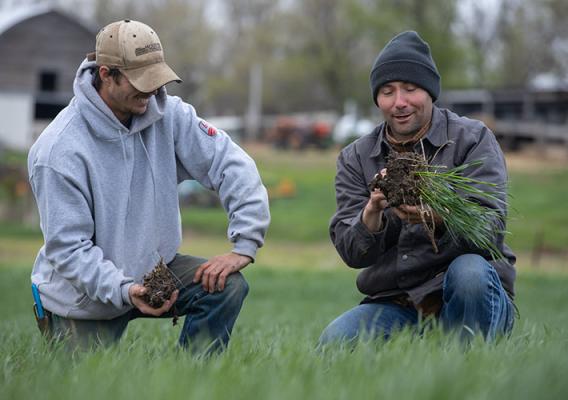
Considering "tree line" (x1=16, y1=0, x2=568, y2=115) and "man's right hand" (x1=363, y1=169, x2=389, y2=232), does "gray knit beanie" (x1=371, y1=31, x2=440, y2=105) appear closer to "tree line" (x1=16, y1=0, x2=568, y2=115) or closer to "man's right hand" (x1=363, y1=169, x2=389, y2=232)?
"man's right hand" (x1=363, y1=169, x2=389, y2=232)

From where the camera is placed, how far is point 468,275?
4656 millimetres

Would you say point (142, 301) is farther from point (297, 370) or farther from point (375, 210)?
point (297, 370)

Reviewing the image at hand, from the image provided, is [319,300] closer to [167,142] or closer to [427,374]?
[167,142]

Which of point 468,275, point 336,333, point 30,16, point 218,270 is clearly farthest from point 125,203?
point 30,16

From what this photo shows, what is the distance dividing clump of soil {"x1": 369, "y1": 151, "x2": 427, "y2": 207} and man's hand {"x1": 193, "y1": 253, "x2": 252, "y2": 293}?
0.82 metres

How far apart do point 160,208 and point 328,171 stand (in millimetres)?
34784

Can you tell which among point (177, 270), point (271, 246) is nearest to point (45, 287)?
point (177, 270)

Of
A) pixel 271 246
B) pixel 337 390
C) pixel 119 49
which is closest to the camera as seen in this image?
pixel 337 390

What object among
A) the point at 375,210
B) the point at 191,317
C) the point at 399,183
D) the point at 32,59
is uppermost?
the point at 399,183

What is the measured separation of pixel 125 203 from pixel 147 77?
2.17 ft

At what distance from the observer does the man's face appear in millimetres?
5145

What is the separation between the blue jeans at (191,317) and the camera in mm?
4984

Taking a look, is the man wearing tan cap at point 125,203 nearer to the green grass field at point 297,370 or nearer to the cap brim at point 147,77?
the cap brim at point 147,77

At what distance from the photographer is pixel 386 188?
A: 468 cm
